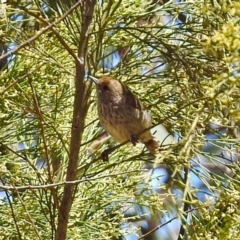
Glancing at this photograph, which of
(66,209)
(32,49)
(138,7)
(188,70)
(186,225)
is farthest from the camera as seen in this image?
(138,7)

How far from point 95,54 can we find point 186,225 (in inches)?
34.9

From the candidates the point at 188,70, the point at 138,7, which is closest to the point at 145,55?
the point at 138,7

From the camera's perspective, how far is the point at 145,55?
264cm

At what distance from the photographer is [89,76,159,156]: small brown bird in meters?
2.74

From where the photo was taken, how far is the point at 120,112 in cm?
286

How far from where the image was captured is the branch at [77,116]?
2223 mm

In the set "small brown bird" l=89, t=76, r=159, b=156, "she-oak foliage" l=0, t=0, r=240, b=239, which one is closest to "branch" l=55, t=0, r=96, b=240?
"she-oak foliage" l=0, t=0, r=240, b=239

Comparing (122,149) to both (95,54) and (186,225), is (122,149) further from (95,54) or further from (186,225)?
(186,225)

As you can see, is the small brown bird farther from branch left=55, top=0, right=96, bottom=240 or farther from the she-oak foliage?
branch left=55, top=0, right=96, bottom=240

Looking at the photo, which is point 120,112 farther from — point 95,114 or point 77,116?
point 77,116

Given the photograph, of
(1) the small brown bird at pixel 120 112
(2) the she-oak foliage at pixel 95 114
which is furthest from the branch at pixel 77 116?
(1) the small brown bird at pixel 120 112

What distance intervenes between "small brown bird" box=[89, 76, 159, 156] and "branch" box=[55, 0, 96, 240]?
1.51 feet

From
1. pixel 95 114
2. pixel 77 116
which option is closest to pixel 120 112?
pixel 95 114

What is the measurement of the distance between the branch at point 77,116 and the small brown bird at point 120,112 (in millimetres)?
462
